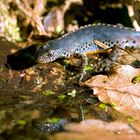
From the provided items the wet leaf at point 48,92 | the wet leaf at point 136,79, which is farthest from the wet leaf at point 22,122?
the wet leaf at point 136,79

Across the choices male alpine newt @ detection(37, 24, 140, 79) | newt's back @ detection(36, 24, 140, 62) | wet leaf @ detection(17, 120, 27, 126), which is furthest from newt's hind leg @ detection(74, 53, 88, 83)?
wet leaf @ detection(17, 120, 27, 126)

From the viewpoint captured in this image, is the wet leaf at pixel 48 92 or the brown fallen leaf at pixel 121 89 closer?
the brown fallen leaf at pixel 121 89

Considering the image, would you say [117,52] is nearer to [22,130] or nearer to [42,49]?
Answer: [42,49]

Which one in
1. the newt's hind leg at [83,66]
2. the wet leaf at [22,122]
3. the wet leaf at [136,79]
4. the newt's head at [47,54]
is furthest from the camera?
the newt's head at [47,54]

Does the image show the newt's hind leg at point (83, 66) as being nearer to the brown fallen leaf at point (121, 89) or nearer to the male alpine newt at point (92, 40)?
the male alpine newt at point (92, 40)

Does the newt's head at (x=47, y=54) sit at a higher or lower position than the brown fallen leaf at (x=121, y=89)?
higher

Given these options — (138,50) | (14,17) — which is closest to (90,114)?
(138,50)

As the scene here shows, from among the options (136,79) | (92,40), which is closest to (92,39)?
(92,40)

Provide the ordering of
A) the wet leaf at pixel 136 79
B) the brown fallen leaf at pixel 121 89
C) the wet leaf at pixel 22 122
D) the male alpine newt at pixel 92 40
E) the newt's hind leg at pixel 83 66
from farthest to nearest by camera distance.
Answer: the male alpine newt at pixel 92 40 → the newt's hind leg at pixel 83 66 → the wet leaf at pixel 136 79 → the brown fallen leaf at pixel 121 89 → the wet leaf at pixel 22 122
